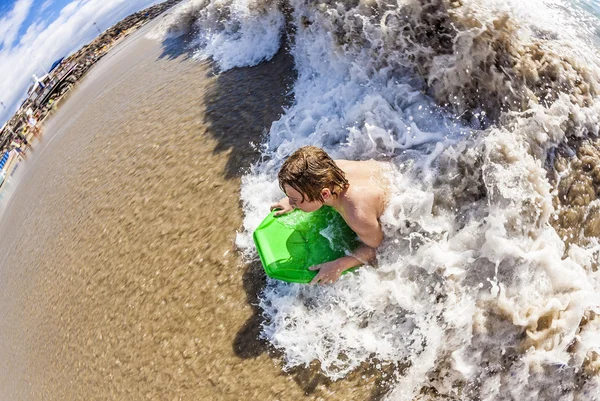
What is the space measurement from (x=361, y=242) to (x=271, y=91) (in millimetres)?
3054

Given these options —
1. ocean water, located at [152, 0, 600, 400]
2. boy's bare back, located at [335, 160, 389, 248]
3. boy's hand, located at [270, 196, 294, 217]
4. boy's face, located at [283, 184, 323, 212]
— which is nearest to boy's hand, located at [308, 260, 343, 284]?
ocean water, located at [152, 0, 600, 400]

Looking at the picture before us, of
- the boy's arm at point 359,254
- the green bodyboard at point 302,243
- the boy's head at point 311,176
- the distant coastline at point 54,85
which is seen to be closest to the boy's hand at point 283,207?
the green bodyboard at point 302,243

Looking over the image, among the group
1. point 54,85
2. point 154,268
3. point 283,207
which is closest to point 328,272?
point 283,207

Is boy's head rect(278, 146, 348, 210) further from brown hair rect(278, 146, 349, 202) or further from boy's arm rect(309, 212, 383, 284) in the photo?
Answer: boy's arm rect(309, 212, 383, 284)

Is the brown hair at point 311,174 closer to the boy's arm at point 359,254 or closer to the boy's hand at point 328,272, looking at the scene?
the boy's arm at point 359,254

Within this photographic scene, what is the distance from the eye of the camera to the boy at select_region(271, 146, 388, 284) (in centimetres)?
274

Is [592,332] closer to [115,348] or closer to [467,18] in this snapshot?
[467,18]

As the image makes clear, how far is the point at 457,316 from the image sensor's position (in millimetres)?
2826

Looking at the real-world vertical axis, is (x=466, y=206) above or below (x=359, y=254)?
below

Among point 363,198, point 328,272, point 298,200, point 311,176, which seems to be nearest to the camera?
point 311,176

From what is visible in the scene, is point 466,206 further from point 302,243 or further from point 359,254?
point 302,243

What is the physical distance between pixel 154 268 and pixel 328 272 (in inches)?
80.1

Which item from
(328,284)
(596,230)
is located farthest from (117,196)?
(596,230)

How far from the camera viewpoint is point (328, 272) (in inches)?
121
